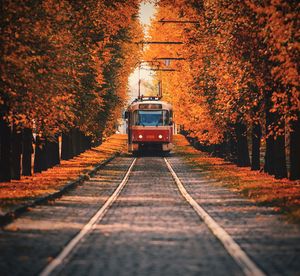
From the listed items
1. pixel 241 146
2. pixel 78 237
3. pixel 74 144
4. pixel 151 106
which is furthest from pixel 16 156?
pixel 151 106

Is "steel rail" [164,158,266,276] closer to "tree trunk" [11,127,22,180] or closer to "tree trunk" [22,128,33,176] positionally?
"tree trunk" [11,127,22,180]

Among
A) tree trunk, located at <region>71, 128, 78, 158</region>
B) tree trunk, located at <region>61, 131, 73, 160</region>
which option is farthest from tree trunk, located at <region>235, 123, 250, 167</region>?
tree trunk, located at <region>71, 128, 78, 158</region>

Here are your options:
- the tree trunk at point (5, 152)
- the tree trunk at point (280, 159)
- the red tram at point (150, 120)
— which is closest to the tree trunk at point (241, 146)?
the tree trunk at point (280, 159)

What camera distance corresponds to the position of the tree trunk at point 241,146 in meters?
44.4

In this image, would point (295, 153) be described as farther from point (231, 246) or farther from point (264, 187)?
point (231, 246)

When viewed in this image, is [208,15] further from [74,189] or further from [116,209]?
[116,209]

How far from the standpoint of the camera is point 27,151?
118 feet

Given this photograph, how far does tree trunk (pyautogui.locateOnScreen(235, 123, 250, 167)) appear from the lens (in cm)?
4438

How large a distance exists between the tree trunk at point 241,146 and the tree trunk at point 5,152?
51.5 ft

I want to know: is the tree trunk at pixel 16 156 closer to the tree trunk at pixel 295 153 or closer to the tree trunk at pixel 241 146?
the tree trunk at pixel 295 153

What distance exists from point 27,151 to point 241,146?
12700 millimetres

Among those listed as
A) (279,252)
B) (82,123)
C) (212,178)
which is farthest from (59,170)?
(279,252)

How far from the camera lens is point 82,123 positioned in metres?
44.5

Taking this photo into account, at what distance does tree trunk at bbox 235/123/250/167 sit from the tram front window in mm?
13181
